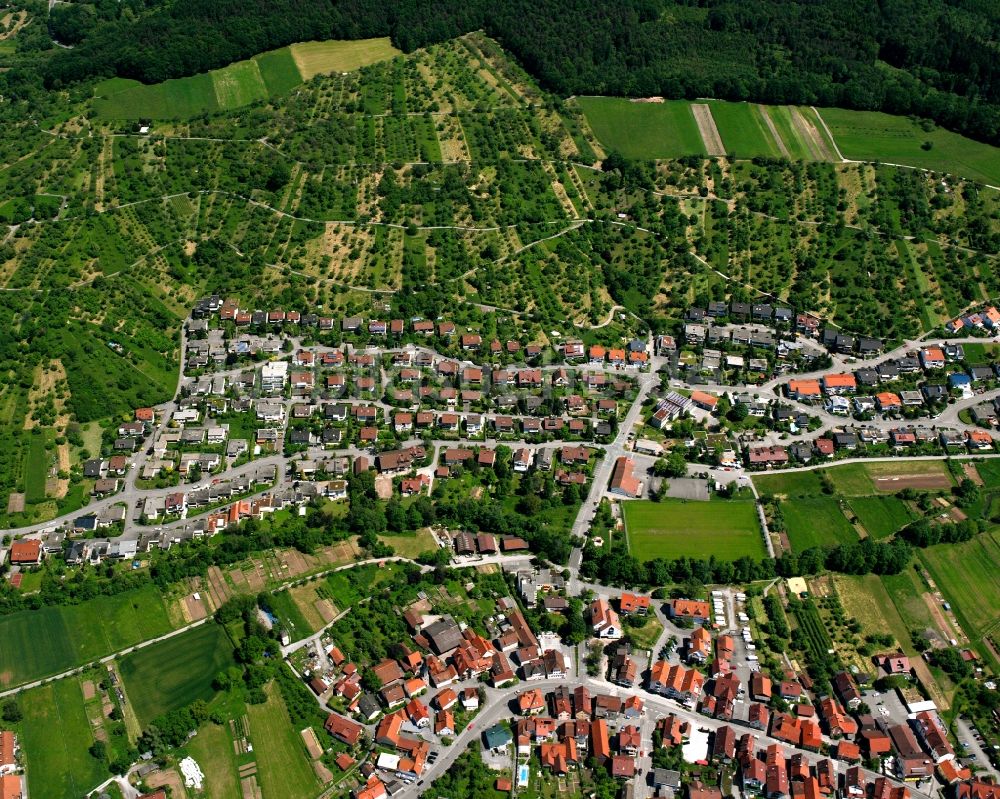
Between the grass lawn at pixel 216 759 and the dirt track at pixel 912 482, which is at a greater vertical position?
the dirt track at pixel 912 482

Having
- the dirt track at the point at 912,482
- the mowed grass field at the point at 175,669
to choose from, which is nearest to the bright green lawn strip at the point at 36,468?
the mowed grass field at the point at 175,669

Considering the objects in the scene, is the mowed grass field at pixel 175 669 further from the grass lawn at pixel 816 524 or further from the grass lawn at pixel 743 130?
the grass lawn at pixel 743 130

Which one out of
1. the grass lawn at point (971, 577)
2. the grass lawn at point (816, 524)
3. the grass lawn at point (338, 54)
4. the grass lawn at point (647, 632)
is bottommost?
the grass lawn at point (647, 632)

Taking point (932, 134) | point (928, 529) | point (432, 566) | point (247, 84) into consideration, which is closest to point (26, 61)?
point (247, 84)

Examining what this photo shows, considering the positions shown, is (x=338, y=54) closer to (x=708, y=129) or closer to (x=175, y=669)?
(x=708, y=129)

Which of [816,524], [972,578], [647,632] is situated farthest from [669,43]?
[647,632]

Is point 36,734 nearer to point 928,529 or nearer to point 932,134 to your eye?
point 928,529

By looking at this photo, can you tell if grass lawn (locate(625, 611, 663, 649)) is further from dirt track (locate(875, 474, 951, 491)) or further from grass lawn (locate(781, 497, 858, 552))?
dirt track (locate(875, 474, 951, 491))
